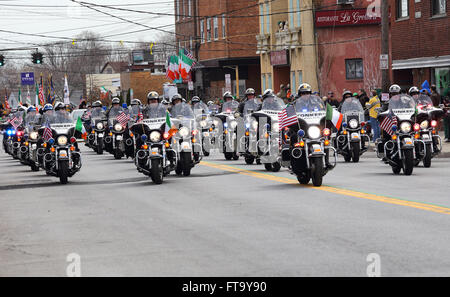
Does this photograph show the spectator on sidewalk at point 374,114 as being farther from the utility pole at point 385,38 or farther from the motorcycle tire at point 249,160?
the motorcycle tire at point 249,160

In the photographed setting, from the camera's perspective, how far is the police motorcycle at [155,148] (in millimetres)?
19109

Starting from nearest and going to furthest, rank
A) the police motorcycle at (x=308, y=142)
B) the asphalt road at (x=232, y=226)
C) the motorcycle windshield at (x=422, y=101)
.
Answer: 1. the asphalt road at (x=232, y=226)
2. the police motorcycle at (x=308, y=142)
3. the motorcycle windshield at (x=422, y=101)

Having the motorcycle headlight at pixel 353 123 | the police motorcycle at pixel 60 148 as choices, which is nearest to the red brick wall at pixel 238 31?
the motorcycle headlight at pixel 353 123

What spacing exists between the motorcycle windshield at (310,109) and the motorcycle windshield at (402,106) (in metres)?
2.93

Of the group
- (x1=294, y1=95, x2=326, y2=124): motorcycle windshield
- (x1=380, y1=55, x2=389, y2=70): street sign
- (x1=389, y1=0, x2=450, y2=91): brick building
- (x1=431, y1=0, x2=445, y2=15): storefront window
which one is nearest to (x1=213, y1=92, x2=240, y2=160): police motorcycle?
(x1=380, y1=55, x2=389, y2=70): street sign

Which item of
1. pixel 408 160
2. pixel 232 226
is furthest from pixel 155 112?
pixel 232 226

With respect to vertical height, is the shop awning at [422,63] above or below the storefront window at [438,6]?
below

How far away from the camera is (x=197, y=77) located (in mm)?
70562

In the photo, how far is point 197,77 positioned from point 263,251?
2404 inches

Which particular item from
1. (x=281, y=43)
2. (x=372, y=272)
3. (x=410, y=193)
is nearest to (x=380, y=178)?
(x=410, y=193)

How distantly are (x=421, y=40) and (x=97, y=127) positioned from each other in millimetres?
14310

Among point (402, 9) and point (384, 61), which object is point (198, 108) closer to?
point (384, 61)

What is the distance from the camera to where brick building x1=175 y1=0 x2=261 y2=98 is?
63656 mm
